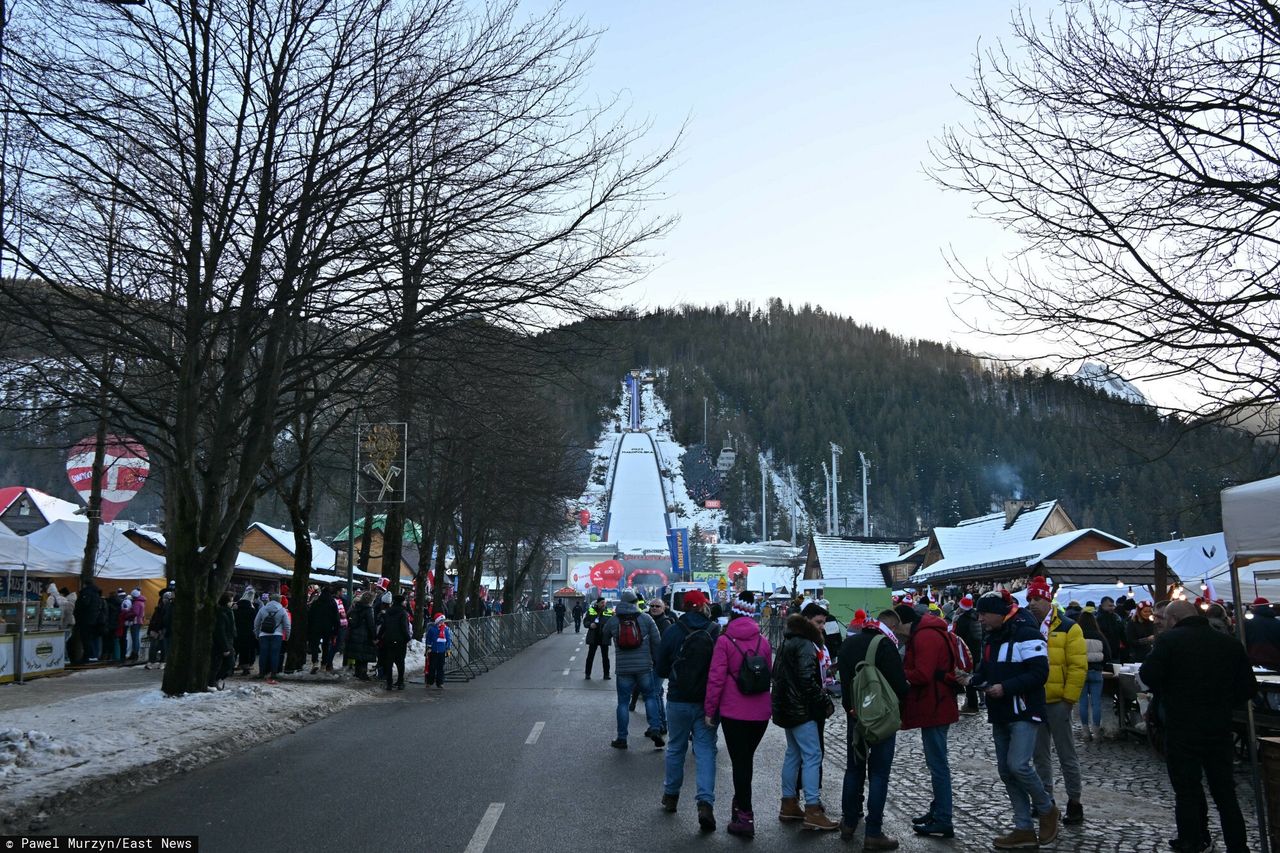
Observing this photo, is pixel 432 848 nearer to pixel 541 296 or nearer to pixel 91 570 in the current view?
pixel 541 296

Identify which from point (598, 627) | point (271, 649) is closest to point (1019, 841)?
point (271, 649)

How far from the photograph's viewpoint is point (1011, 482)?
155625 millimetres

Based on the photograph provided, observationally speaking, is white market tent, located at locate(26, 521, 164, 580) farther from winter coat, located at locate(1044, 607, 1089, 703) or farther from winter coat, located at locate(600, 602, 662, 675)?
winter coat, located at locate(1044, 607, 1089, 703)

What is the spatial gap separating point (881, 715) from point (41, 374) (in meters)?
11.5

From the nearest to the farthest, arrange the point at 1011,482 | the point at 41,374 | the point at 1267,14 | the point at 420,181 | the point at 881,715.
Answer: the point at 881,715 < the point at 1267,14 < the point at 420,181 < the point at 41,374 < the point at 1011,482

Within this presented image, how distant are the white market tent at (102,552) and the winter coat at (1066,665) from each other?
77.1 feet

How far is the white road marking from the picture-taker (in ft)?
24.2

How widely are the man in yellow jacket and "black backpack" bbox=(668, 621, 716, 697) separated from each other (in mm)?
2892

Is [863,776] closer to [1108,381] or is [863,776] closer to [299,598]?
[1108,381]

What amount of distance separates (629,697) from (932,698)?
5.52 meters

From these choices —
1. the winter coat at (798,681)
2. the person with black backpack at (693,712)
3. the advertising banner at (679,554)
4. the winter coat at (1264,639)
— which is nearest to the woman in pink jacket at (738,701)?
the winter coat at (798,681)

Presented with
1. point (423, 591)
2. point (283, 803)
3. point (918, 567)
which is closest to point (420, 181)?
point (283, 803)

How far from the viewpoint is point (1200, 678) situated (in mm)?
7676

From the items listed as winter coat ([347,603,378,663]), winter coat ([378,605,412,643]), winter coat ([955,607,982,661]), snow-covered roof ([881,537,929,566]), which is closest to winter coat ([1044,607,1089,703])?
winter coat ([955,607,982,661])
